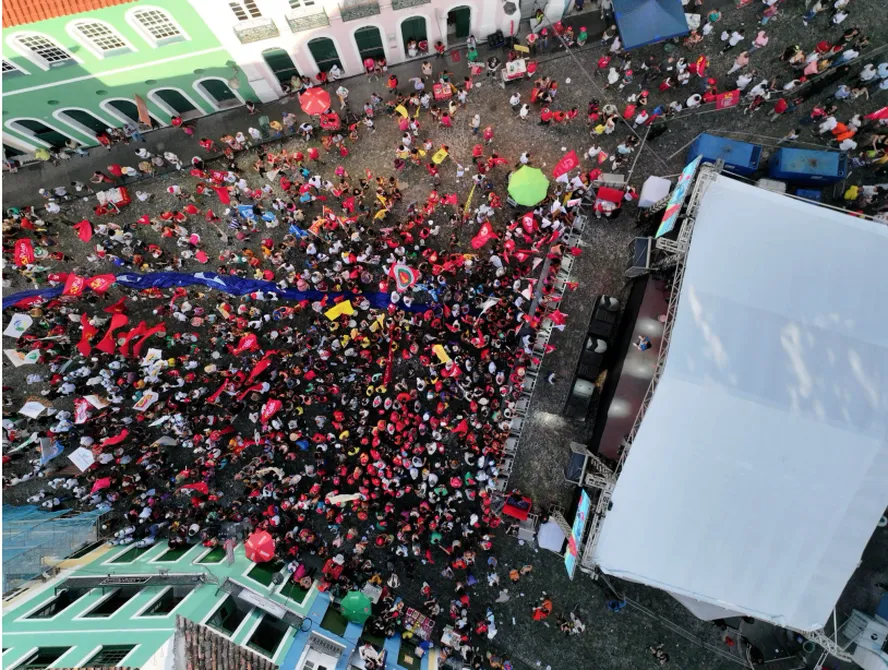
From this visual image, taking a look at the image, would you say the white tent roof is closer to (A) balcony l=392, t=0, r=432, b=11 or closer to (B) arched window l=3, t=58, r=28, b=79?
(A) balcony l=392, t=0, r=432, b=11

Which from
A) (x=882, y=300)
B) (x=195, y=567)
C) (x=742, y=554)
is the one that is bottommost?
(x=195, y=567)

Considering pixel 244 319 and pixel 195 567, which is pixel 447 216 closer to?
pixel 244 319

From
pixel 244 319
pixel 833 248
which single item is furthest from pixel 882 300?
pixel 244 319

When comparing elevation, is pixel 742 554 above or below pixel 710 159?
below

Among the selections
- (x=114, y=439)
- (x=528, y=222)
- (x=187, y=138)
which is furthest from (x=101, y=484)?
(x=528, y=222)

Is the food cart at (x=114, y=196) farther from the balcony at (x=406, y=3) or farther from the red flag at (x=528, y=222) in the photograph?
the red flag at (x=528, y=222)

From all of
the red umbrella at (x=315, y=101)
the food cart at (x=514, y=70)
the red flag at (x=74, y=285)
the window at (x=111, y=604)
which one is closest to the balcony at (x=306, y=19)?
the red umbrella at (x=315, y=101)

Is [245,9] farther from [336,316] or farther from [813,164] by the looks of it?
[813,164]

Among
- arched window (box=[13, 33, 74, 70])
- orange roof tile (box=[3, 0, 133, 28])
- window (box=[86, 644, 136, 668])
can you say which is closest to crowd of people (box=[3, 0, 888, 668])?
arched window (box=[13, 33, 74, 70])
